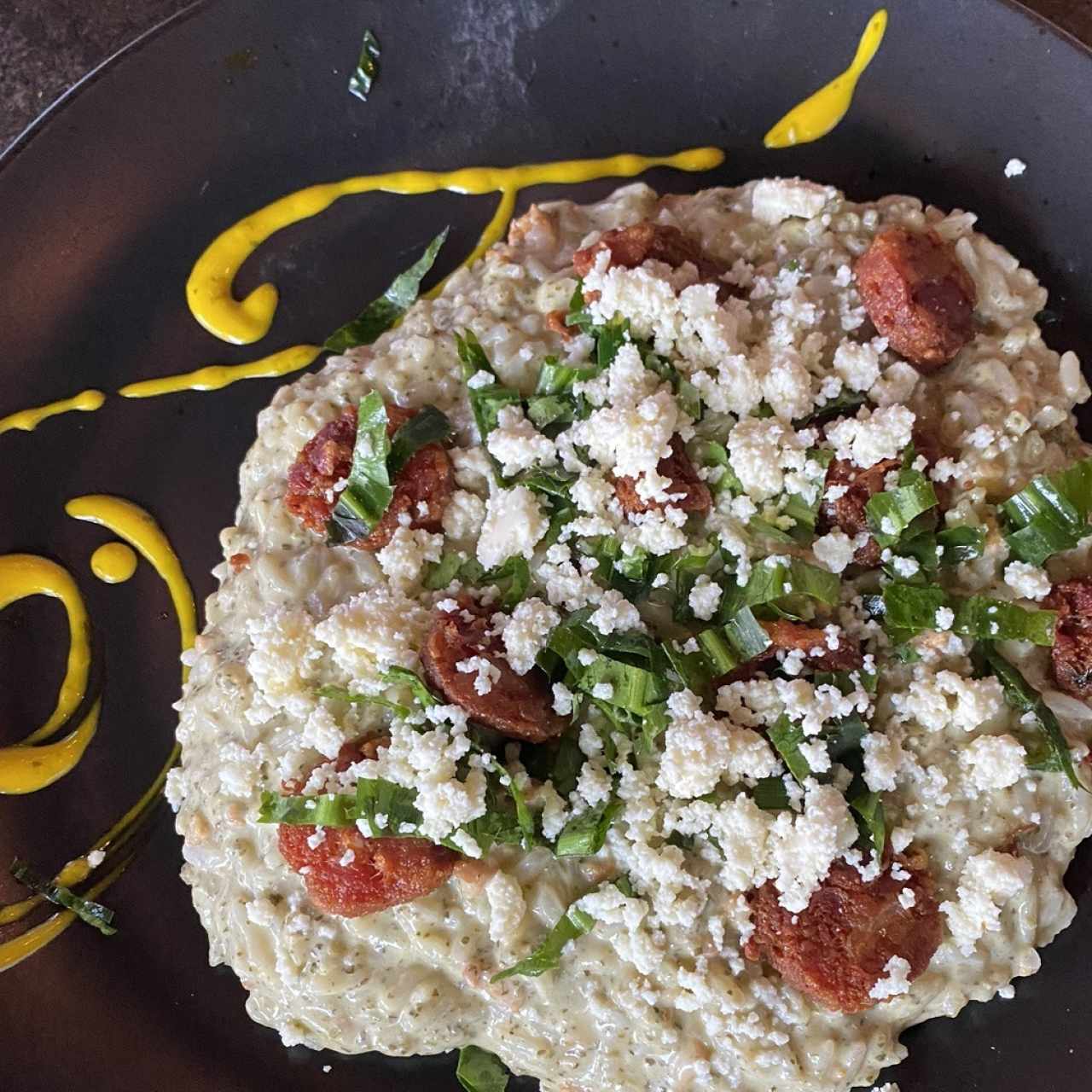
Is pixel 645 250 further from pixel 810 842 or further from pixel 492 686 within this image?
pixel 810 842

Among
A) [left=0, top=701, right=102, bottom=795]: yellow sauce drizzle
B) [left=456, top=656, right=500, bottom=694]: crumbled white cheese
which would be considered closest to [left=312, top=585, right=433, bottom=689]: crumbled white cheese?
[left=456, top=656, right=500, bottom=694]: crumbled white cheese

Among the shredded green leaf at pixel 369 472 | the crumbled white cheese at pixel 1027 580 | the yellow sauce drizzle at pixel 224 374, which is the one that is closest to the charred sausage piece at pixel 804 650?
the crumbled white cheese at pixel 1027 580

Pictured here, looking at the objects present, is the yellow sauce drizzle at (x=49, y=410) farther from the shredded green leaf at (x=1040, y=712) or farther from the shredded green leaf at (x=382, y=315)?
the shredded green leaf at (x=1040, y=712)

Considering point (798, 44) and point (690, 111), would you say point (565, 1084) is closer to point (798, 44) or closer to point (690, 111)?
point (690, 111)

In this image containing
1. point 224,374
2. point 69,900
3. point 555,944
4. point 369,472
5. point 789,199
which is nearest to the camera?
point 555,944

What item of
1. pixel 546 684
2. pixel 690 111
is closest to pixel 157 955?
pixel 546 684

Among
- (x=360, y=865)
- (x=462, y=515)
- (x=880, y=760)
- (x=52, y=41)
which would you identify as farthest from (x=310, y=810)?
(x=52, y=41)
